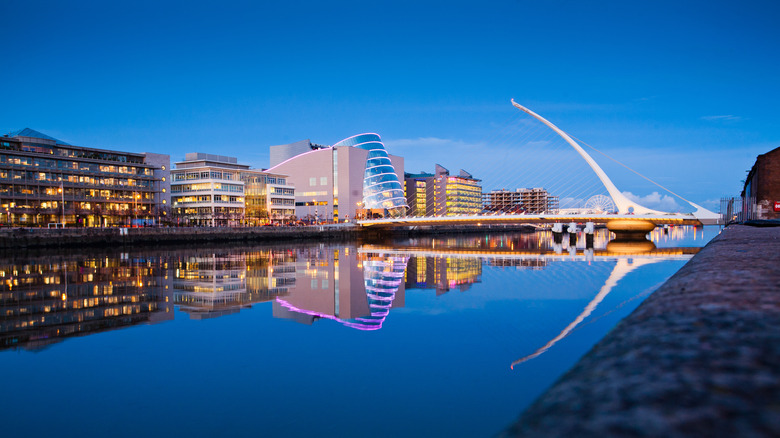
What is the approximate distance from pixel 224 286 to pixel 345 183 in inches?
3481

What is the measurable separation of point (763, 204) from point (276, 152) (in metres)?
107

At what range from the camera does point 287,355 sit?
840 centimetres

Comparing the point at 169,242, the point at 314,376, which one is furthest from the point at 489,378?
the point at 169,242

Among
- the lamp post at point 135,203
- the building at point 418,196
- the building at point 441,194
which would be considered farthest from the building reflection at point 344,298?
the building at point 418,196

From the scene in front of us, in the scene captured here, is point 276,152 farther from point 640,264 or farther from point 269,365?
point 269,365

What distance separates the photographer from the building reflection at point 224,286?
43.7ft

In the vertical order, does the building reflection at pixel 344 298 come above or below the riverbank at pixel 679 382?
below

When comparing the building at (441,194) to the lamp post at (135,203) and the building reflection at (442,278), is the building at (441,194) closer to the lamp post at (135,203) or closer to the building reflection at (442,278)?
the lamp post at (135,203)

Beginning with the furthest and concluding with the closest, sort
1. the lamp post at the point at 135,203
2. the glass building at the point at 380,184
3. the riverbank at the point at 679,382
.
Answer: the glass building at the point at 380,184
the lamp post at the point at 135,203
the riverbank at the point at 679,382

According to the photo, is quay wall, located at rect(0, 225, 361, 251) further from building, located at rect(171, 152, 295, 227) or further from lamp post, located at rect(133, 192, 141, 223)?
lamp post, located at rect(133, 192, 141, 223)

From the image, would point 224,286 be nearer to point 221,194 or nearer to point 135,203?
point 135,203

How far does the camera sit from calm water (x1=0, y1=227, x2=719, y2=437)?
18.6ft

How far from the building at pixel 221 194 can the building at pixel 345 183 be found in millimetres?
17442

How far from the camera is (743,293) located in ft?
7.32
